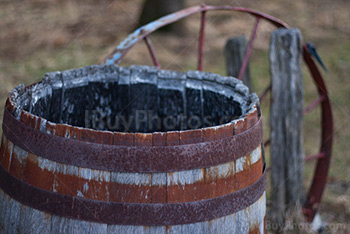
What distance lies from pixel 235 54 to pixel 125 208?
258 centimetres

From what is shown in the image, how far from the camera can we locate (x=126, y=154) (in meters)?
1.84

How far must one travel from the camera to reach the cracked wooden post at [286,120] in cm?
367

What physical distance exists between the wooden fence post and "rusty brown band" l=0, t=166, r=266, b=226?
91.8 inches

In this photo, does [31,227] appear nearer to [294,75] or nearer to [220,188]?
[220,188]

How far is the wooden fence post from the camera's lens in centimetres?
414

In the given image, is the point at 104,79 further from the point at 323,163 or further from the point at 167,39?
the point at 167,39

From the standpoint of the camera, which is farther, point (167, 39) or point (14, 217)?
point (167, 39)

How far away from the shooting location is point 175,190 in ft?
6.20

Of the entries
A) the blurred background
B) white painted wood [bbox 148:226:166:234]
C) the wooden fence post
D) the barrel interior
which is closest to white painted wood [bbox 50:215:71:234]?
white painted wood [bbox 148:226:166:234]

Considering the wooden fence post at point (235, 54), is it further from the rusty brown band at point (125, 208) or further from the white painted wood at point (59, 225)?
the white painted wood at point (59, 225)

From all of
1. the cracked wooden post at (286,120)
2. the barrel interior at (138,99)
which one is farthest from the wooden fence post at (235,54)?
the barrel interior at (138,99)

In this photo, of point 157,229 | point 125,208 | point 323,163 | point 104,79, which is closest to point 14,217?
point 125,208

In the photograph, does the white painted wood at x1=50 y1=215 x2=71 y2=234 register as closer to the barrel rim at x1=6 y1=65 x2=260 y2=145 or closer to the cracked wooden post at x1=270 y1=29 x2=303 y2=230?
the barrel rim at x1=6 y1=65 x2=260 y2=145

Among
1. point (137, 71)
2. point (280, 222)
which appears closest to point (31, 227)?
point (137, 71)
